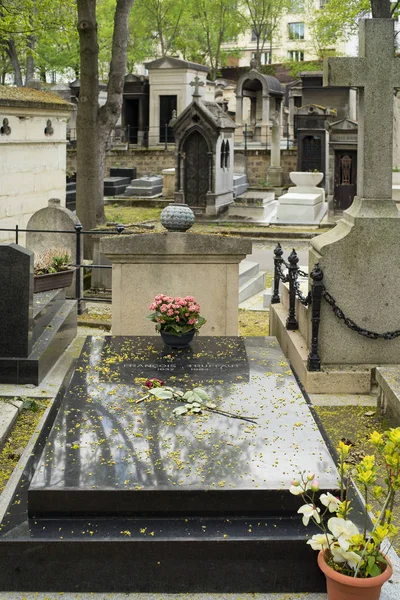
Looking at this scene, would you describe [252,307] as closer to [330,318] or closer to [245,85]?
[330,318]

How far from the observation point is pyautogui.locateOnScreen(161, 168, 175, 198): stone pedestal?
2697 centimetres

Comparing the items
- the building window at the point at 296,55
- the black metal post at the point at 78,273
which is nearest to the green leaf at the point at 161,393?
the black metal post at the point at 78,273

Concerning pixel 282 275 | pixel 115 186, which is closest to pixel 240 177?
pixel 115 186

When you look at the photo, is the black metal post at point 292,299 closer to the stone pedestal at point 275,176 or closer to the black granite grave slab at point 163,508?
the black granite grave slab at point 163,508

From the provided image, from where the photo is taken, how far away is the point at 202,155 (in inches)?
885

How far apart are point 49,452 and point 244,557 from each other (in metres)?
1.22

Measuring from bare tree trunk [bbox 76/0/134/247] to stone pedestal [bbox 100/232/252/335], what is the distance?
8.35 metres

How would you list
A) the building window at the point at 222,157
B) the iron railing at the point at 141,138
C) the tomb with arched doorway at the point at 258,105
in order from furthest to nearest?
the tomb with arched doorway at the point at 258,105
the iron railing at the point at 141,138
the building window at the point at 222,157

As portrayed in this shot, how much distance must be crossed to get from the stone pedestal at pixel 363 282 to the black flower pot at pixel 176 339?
139 cm

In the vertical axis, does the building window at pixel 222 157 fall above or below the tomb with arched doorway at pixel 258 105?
below

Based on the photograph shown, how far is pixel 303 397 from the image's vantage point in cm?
541

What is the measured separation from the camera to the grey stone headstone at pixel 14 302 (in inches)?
283

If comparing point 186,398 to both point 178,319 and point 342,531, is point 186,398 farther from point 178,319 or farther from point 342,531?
point 342,531

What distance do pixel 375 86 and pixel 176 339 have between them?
291 centimetres
